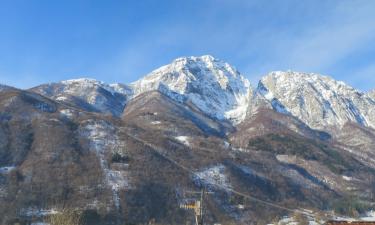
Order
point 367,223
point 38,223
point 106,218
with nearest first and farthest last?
1. point 367,223
2. point 38,223
3. point 106,218

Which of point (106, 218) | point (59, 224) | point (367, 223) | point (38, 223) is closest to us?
point (367, 223)

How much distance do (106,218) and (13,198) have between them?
35507 millimetres

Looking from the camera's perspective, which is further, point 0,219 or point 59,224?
point 0,219

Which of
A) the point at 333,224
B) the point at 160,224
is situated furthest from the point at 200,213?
the point at 160,224

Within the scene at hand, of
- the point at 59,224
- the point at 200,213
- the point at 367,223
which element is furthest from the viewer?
the point at 59,224

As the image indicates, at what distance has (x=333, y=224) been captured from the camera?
283 feet

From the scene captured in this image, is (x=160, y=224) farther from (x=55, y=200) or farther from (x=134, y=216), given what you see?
(x=55, y=200)

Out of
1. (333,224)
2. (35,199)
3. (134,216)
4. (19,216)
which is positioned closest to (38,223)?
(19,216)

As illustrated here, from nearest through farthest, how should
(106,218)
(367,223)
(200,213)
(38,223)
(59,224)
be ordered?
(200,213), (367,223), (59,224), (38,223), (106,218)

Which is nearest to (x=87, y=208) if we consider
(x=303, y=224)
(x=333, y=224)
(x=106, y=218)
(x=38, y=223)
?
(x=106, y=218)

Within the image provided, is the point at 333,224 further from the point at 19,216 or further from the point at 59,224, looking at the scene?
the point at 19,216

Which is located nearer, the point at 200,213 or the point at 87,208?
the point at 200,213

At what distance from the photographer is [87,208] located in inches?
7662

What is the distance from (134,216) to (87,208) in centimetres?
1814
